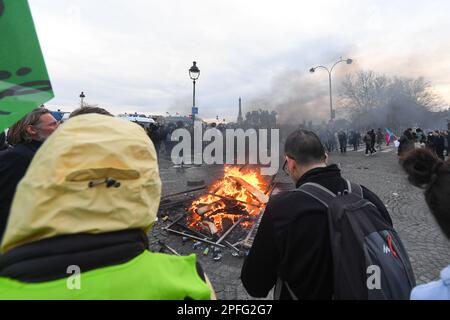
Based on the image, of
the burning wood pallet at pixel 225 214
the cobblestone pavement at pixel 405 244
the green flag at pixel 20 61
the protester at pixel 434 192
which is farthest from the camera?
the burning wood pallet at pixel 225 214

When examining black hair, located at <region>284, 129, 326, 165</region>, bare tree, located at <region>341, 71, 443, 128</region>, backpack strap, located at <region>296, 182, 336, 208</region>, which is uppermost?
bare tree, located at <region>341, 71, 443, 128</region>

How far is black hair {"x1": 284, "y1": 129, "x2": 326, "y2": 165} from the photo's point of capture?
7.14ft

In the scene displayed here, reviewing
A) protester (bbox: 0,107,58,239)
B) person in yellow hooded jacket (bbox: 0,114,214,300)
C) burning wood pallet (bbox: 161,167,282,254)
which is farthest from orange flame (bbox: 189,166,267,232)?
person in yellow hooded jacket (bbox: 0,114,214,300)

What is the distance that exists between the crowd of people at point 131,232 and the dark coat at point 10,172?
6.39 ft

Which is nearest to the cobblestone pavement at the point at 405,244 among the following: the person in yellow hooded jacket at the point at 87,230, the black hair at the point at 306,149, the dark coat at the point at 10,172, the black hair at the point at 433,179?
the black hair at the point at 433,179

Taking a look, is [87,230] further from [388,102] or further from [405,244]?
[388,102]

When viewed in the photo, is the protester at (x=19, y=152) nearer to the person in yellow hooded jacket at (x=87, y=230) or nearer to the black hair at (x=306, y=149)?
the person in yellow hooded jacket at (x=87, y=230)

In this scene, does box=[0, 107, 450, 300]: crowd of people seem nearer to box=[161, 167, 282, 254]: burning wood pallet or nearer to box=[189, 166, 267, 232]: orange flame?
box=[161, 167, 282, 254]: burning wood pallet

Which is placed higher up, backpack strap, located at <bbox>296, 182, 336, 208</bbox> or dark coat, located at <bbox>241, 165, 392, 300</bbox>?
backpack strap, located at <bbox>296, 182, 336, 208</bbox>

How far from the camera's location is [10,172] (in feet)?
9.25

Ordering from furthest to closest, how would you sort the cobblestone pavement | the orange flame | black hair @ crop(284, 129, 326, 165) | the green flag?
the orange flame < the cobblestone pavement < black hair @ crop(284, 129, 326, 165) < the green flag

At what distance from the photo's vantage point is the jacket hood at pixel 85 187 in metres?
1.07

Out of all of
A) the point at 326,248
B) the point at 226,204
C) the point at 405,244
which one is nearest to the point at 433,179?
the point at 326,248
